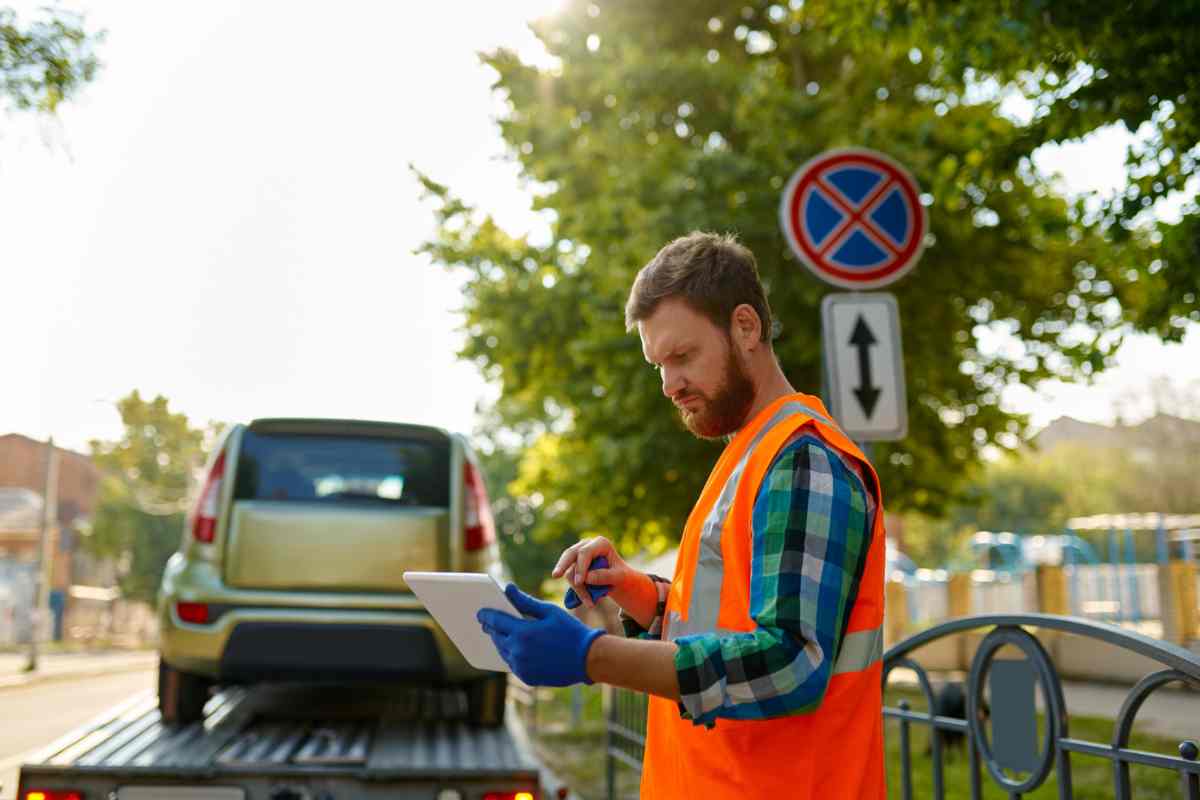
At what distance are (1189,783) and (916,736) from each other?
10.6m

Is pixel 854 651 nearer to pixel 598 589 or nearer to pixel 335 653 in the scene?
pixel 598 589

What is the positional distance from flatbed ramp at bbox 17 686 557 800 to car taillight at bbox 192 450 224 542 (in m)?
0.78

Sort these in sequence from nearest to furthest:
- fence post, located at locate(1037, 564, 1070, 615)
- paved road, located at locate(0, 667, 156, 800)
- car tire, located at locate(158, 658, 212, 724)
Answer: car tire, located at locate(158, 658, 212, 724)
paved road, located at locate(0, 667, 156, 800)
fence post, located at locate(1037, 564, 1070, 615)

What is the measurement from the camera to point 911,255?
17.5 feet

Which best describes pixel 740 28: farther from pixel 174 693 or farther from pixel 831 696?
pixel 831 696

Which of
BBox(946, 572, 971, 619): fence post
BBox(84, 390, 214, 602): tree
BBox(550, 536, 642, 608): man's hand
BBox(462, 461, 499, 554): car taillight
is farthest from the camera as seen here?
BBox(84, 390, 214, 602): tree

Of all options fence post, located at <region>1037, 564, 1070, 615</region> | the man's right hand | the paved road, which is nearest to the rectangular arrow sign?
the man's right hand

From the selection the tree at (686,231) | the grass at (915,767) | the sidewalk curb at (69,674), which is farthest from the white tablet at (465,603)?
the sidewalk curb at (69,674)

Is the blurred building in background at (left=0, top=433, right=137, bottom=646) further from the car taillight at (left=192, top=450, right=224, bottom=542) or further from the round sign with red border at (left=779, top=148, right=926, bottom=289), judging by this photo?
the round sign with red border at (left=779, top=148, right=926, bottom=289)

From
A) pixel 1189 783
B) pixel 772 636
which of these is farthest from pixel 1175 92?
pixel 772 636

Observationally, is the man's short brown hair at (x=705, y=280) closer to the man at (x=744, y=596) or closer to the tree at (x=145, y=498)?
the man at (x=744, y=596)

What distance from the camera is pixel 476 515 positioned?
212 inches

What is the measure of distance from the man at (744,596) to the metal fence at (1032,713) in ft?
3.06

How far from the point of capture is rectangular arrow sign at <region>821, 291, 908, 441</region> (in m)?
5.04
